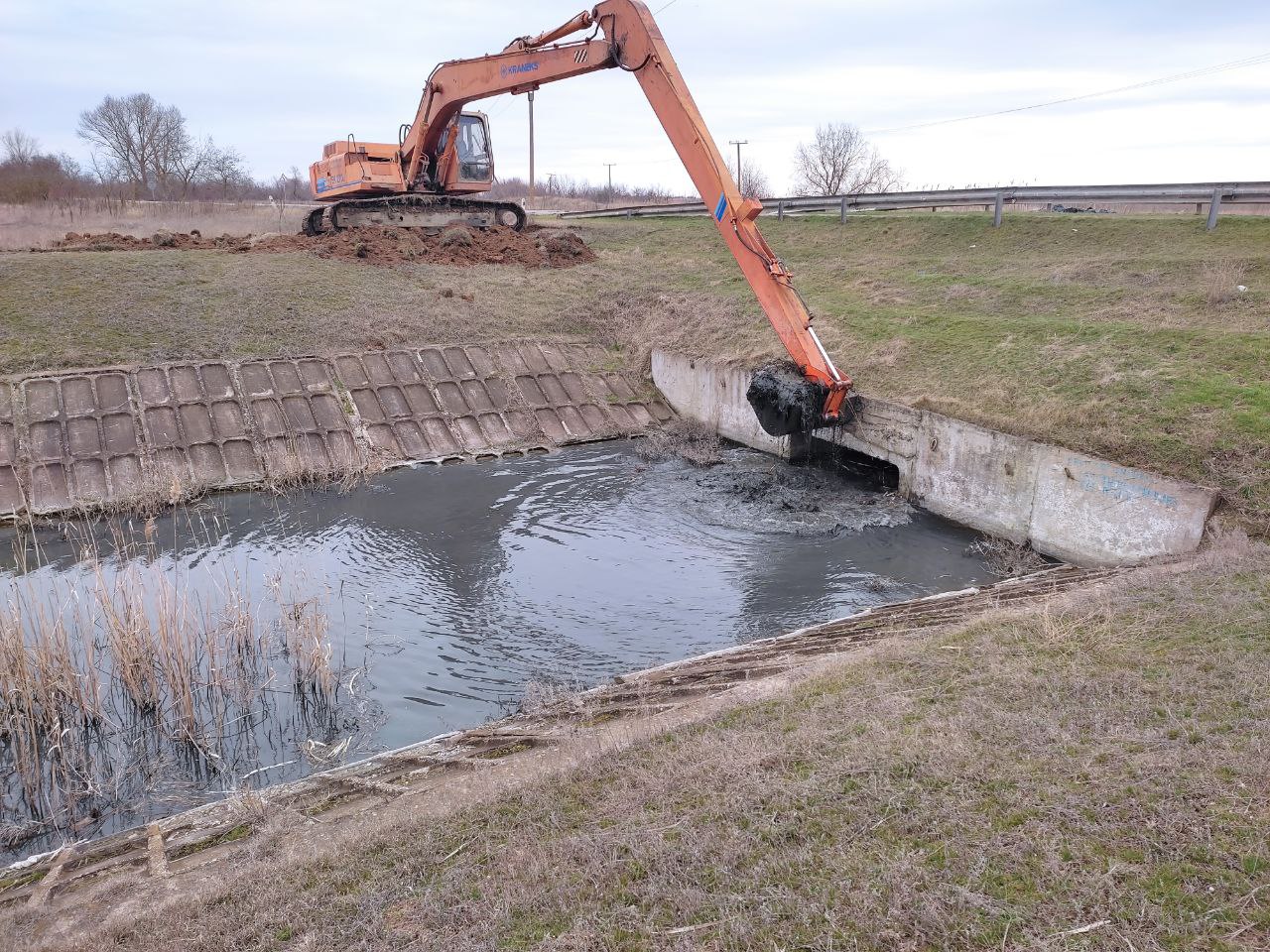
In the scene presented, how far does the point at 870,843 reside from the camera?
3.97 m

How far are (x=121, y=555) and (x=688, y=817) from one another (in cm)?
991

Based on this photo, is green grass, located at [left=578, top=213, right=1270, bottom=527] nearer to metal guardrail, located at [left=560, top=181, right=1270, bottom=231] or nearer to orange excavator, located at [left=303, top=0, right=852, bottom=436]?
metal guardrail, located at [left=560, top=181, right=1270, bottom=231]

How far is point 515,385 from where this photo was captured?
58.6 ft

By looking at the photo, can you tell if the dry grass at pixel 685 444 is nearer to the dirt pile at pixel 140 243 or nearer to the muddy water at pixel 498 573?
the muddy water at pixel 498 573

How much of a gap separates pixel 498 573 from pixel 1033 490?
6.96m

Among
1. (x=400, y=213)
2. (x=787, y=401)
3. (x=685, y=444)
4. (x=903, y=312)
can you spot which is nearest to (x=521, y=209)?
(x=400, y=213)

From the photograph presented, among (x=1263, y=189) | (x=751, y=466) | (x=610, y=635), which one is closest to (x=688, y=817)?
(x=610, y=635)

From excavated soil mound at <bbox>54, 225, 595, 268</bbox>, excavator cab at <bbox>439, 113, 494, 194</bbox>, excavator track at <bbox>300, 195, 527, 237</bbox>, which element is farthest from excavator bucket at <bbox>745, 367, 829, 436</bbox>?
excavator track at <bbox>300, 195, 527, 237</bbox>

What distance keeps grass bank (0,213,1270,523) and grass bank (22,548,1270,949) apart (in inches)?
216

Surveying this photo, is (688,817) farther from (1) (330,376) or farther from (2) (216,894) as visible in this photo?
(1) (330,376)

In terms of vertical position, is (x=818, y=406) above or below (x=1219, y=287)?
below

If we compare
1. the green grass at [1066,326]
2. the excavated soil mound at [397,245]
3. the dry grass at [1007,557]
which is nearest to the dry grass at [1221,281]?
the green grass at [1066,326]

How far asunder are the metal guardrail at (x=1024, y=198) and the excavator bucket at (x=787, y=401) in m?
9.81

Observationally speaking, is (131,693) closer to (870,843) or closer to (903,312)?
(870,843)
